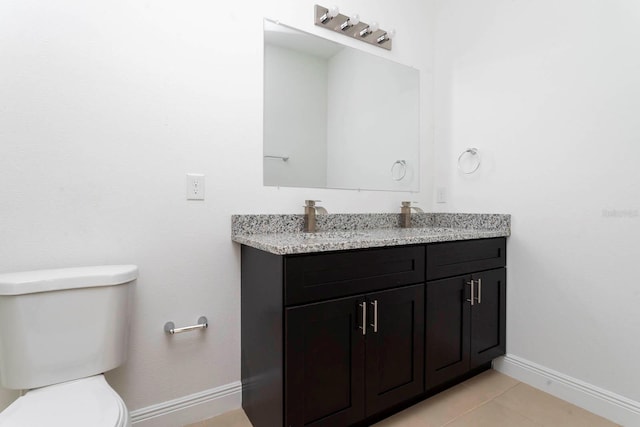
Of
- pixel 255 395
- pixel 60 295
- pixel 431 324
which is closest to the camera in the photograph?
pixel 60 295

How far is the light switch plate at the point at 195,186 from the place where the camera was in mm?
1375

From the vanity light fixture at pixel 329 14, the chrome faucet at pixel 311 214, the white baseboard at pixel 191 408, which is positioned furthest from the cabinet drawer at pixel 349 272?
the vanity light fixture at pixel 329 14

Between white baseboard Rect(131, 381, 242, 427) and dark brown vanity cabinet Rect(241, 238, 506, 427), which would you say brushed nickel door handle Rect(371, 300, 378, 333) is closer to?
dark brown vanity cabinet Rect(241, 238, 506, 427)

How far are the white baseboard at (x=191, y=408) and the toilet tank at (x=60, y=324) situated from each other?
0.34 meters

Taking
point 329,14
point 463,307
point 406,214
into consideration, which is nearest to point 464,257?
point 463,307

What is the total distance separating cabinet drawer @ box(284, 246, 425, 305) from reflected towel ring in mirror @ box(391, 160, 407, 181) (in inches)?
29.6

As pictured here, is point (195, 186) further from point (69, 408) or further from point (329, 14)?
point (329, 14)

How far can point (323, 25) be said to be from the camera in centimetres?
171

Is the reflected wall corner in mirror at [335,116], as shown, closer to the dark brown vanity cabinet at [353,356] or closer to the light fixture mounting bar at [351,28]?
the light fixture mounting bar at [351,28]

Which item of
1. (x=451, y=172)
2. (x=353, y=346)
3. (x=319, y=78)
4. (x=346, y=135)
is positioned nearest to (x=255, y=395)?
→ (x=353, y=346)

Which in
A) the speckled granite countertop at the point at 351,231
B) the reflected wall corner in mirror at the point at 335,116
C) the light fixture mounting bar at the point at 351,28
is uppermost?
the light fixture mounting bar at the point at 351,28

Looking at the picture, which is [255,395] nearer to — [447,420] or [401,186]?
[447,420]

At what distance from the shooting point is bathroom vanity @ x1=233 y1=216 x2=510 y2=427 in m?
1.11

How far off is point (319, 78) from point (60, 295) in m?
1.50
